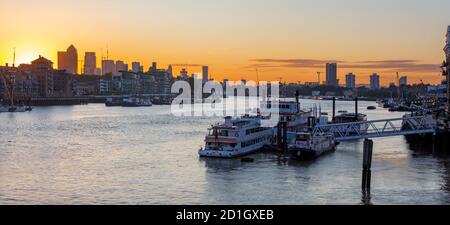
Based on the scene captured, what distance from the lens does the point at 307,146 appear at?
124ft

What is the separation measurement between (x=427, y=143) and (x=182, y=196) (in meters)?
28.0

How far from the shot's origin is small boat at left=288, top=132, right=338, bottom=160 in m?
37.4

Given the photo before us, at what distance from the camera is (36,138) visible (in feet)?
176

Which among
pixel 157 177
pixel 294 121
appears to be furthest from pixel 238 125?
pixel 157 177

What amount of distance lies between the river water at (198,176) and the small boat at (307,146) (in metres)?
0.87

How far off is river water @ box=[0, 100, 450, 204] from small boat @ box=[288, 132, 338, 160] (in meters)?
0.87

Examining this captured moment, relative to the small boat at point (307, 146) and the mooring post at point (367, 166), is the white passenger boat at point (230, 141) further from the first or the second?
the mooring post at point (367, 166)

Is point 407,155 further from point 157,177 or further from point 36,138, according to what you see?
point 36,138

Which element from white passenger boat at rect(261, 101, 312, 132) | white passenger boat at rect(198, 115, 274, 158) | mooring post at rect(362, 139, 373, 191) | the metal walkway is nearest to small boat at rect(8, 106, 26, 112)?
white passenger boat at rect(261, 101, 312, 132)

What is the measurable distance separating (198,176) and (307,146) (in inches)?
396

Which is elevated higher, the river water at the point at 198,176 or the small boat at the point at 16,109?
the small boat at the point at 16,109

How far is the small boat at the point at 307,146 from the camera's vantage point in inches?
1474

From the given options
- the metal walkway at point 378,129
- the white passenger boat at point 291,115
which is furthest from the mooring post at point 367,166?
the white passenger boat at point 291,115

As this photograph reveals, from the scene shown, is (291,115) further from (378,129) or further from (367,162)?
(367,162)
